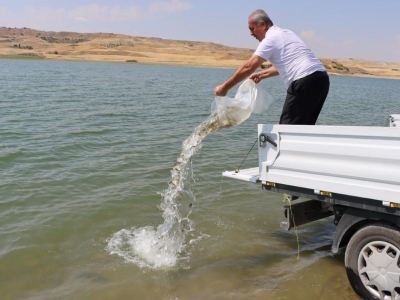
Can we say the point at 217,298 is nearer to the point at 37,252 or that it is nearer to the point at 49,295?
the point at 49,295

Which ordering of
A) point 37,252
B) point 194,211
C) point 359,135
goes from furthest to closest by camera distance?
point 194,211, point 37,252, point 359,135

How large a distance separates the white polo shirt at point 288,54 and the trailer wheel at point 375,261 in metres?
1.95

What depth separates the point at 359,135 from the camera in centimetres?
404

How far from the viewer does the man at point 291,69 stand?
502 cm

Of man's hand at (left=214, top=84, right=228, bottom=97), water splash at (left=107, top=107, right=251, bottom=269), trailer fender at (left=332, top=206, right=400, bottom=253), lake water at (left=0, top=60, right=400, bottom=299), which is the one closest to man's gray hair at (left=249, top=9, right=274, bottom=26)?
man's hand at (left=214, top=84, right=228, bottom=97)

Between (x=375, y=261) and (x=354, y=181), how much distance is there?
0.80 m

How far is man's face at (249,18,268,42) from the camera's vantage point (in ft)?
17.2

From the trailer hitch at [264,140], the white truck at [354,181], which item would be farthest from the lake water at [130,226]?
the trailer hitch at [264,140]

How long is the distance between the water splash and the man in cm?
54

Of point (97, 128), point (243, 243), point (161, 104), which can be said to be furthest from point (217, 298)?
point (161, 104)

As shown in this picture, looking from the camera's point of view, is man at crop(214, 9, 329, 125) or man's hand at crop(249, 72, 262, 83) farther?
man's hand at crop(249, 72, 262, 83)

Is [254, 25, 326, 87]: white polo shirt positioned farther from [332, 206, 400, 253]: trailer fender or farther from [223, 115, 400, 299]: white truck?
[332, 206, 400, 253]: trailer fender

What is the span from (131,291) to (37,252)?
171 cm

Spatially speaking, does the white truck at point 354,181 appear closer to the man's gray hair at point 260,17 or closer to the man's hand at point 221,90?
the man's hand at point 221,90
